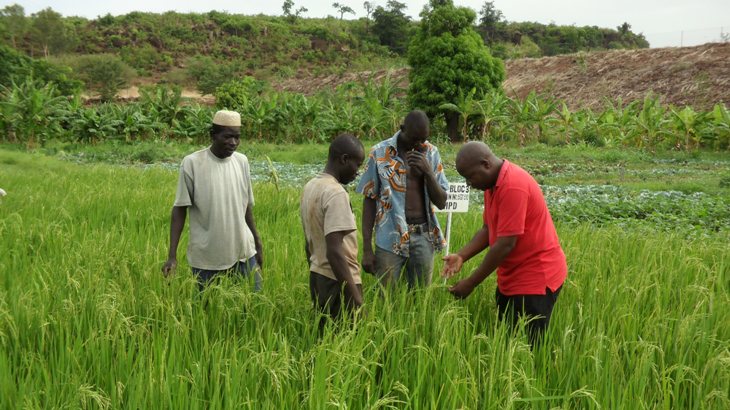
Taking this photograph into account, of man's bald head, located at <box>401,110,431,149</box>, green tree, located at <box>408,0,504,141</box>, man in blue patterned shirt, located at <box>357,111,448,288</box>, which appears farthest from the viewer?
→ green tree, located at <box>408,0,504,141</box>

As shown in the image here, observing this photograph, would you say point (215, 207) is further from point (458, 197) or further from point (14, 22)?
point (14, 22)

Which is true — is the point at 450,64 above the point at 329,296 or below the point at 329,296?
above

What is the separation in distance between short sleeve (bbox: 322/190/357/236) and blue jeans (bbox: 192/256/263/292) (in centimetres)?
90

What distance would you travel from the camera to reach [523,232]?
2.85 m

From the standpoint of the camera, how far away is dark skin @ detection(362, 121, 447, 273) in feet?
11.0

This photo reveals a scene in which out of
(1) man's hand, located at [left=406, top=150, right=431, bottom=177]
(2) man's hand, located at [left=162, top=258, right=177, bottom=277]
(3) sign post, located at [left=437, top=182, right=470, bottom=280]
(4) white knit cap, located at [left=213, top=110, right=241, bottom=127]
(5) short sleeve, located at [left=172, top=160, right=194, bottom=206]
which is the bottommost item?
(2) man's hand, located at [left=162, top=258, right=177, bottom=277]

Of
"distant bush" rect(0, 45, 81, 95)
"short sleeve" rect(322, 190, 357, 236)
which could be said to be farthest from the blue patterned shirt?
"distant bush" rect(0, 45, 81, 95)

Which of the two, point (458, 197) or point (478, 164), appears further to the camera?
point (458, 197)

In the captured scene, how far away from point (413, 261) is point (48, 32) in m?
49.9

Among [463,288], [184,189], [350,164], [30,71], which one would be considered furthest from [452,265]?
[30,71]

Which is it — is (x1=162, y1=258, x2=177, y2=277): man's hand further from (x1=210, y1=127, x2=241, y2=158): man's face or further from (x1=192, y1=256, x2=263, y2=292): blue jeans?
(x1=210, y1=127, x2=241, y2=158): man's face

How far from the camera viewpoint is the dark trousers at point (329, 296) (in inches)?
116

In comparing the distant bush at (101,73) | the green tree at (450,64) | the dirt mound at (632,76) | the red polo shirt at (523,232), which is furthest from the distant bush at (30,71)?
the red polo shirt at (523,232)

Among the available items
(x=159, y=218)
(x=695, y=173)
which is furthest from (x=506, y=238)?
(x=695, y=173)
